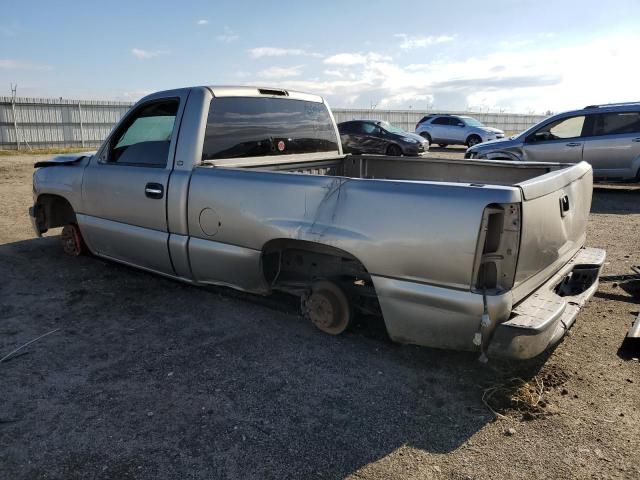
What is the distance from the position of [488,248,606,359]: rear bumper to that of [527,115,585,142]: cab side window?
27.1 ft

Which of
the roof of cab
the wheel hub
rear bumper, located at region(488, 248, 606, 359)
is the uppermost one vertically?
the roof of cab

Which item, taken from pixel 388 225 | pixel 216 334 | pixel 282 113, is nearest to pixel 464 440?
pixel 388 225

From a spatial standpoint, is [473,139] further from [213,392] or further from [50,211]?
[213,392]

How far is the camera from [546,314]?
Answer: 301cm

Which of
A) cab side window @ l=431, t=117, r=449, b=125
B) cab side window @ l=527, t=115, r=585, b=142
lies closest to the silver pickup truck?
cab side window @ l=527, t=115, r=585, b=142

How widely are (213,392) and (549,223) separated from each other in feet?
7.68

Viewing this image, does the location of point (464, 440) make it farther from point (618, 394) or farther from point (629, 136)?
point (629, 136)

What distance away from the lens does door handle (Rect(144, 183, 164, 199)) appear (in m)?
4.38

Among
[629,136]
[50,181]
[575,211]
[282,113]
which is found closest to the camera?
[575,211]

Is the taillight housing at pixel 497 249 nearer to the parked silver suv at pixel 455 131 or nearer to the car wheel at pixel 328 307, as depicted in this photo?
the car wheel at pixel 328 307

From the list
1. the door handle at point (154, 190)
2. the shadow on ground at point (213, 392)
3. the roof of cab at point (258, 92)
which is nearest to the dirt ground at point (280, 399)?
the shadow on ground at point (213, 392)

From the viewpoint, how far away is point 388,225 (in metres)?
3.15

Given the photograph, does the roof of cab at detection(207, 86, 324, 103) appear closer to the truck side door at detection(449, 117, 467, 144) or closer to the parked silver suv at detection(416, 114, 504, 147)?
the parked silver suv at detection(416, 114, 504, 147)

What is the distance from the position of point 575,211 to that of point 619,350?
1.06 m
